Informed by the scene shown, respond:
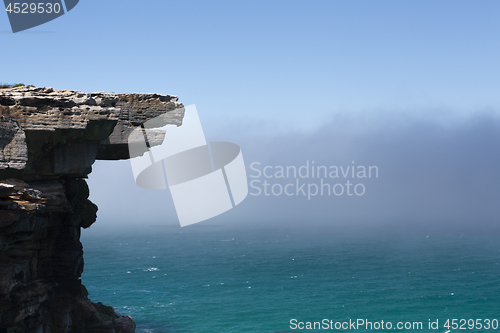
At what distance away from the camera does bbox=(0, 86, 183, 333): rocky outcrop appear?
19.3 meters

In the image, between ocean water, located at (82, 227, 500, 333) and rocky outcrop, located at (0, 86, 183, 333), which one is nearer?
rocky outcrop, located at (0, 86, 183, 333)

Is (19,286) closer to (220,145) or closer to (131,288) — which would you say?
(220,145)

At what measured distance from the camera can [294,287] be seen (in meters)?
69.8

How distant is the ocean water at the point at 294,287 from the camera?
5069 cm

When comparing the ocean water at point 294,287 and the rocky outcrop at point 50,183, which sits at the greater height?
the rocky outcrop at point 50,183

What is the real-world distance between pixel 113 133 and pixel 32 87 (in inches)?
198

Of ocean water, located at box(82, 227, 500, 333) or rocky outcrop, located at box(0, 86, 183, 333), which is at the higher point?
rocky outcrop, located at box(0, 86, 183, 333)

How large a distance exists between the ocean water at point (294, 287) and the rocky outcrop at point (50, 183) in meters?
21.9

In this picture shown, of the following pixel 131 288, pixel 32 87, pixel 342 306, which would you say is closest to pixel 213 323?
pixel 342 306

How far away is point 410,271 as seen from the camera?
83.9 m

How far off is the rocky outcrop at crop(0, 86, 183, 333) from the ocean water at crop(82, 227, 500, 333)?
21.9 m

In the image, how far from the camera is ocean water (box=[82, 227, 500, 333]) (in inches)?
1996

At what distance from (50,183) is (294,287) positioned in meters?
54.3

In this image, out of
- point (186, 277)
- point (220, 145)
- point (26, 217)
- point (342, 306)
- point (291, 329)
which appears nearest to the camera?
point (26, 217)
